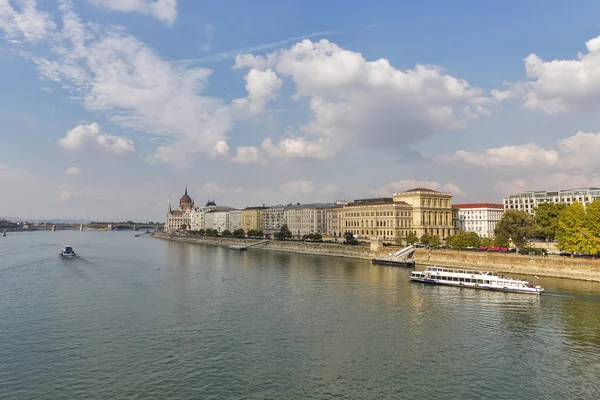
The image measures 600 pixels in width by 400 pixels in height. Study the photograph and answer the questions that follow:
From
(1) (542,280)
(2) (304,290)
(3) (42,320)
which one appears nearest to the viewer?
(3) (42,320)

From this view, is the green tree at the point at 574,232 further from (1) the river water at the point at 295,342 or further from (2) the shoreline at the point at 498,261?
(1) the river water at the point at 295,342

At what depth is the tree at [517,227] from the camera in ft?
275

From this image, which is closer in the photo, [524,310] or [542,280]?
[524,310]

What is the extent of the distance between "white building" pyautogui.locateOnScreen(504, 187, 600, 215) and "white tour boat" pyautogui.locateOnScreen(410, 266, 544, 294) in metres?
94.9

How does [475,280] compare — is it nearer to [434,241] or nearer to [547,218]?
[434,241]

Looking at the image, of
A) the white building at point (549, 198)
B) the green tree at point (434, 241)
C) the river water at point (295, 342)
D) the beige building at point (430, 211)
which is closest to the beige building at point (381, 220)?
the beige building at point (430, 211)

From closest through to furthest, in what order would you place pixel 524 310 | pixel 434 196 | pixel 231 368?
pixel 231 368 → pixel 524 310 → pixel 434 196

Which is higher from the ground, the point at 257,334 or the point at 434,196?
the point at 434,196

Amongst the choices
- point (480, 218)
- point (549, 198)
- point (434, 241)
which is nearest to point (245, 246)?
point (434, 241)

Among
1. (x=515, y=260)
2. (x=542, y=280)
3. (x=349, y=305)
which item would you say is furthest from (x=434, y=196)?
(x=349, y=305)

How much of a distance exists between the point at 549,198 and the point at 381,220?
69.9 metres

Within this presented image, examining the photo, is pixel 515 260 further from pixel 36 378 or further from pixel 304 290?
pixel 36 378

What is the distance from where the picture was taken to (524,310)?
46.6 m

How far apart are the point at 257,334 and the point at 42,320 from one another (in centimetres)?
2136
